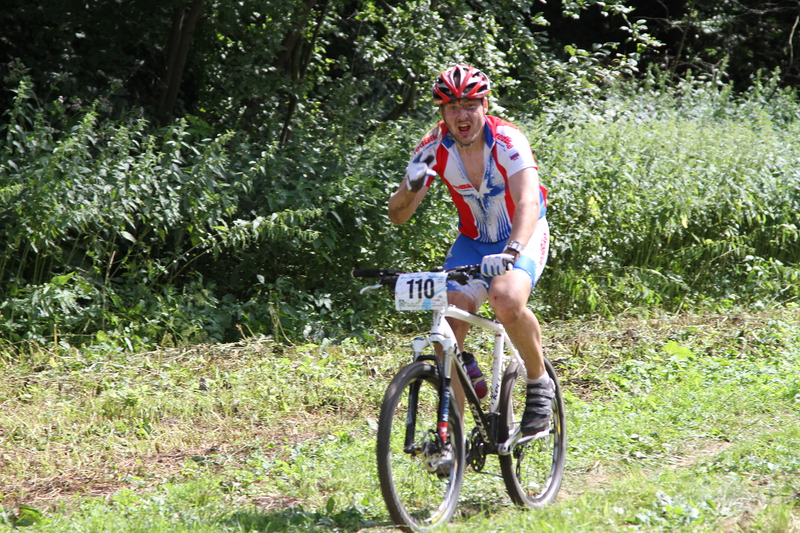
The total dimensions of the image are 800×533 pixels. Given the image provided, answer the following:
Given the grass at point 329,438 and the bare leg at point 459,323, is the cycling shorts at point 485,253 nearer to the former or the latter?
the bare leg at point 459,323

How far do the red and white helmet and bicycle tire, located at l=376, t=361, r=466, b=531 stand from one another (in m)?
1.29

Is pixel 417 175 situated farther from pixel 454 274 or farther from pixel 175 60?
pixel 175 60

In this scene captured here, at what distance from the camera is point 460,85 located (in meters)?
3.88

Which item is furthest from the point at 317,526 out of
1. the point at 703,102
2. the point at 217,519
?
the point at 703,102

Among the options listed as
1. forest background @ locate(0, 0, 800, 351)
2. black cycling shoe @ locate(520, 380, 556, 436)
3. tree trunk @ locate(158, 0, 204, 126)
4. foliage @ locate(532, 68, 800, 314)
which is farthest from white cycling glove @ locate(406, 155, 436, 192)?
tree trunk @ locate(158, 0, 204, 126)

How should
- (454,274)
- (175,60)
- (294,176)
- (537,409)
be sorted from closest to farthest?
(454,274) < (537,409) < (294,176) < (175,60)

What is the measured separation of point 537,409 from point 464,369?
53 centimetres

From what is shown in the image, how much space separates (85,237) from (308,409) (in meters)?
2.33

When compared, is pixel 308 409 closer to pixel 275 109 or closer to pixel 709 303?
pixel 275 109

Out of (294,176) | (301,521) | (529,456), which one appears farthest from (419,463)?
(294,176)

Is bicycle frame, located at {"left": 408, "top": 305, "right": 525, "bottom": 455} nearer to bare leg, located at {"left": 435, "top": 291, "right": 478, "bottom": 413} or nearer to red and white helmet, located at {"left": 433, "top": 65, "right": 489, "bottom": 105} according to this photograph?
bare leg, located at {"left": 435, "top": 291, "right": 478, "bottom": 413}

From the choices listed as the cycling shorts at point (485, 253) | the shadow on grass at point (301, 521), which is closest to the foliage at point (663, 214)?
the cycling shorts at point (485, 253)

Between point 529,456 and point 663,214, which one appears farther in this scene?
point 663,214

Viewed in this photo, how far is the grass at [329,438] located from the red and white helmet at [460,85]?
1.96 metres
